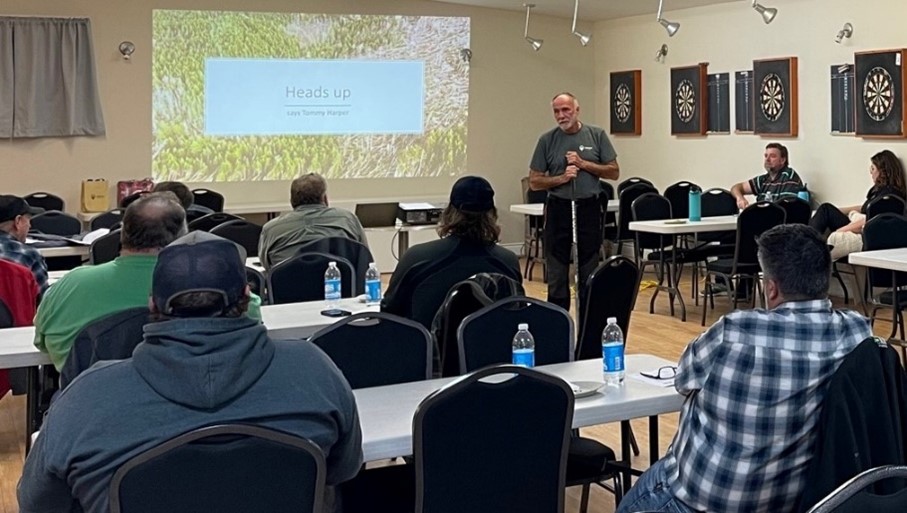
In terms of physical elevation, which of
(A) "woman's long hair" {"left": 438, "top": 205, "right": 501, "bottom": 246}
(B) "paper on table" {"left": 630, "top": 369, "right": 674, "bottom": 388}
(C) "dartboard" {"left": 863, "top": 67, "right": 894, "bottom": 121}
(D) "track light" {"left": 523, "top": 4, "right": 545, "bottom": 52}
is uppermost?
(D) "track light" {"left": 523, "top": 4, "right": 545, "bottom": 52}

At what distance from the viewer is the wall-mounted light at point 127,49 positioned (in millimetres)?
10953

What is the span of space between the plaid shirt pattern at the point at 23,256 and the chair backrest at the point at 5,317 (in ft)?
1.75

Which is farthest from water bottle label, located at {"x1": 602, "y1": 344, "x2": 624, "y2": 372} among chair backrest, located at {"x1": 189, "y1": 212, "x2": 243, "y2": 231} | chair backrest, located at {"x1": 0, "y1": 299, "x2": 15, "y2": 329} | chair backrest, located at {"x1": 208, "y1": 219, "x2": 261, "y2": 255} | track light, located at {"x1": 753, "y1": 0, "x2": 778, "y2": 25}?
track light, located at {"x1": 753, "y1": 0, "x2": 778, "y2": 25}

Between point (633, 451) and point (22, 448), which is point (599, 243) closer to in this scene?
point (633, 451)

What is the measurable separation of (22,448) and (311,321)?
1.73 meters

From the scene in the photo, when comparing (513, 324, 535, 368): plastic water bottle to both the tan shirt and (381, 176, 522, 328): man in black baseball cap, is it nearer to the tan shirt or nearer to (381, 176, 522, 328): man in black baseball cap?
(381, 176, 522, 328): man in black baseball cap

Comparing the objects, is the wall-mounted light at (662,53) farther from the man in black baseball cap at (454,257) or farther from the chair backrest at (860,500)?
the chair backrest at (860,500)

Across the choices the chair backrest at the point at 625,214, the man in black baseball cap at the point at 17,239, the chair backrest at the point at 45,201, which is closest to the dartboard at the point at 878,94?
the chair backrest at the point at 625,214

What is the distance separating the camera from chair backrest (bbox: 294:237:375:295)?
6.15 m

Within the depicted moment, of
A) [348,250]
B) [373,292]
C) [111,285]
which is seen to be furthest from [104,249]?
[111,285]

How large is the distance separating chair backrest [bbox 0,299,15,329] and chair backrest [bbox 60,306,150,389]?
53.0 inches

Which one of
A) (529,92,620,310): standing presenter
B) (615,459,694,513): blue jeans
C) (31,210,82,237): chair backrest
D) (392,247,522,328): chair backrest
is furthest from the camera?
(31,210,82,237): chair backrest

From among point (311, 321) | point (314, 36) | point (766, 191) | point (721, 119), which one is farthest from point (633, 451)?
point (314, 36)

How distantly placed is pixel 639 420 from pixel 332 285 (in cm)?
170
